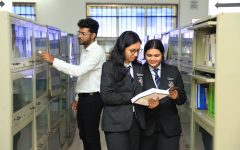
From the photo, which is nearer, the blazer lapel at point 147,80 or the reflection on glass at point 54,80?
the blazer lapel at point 147,80

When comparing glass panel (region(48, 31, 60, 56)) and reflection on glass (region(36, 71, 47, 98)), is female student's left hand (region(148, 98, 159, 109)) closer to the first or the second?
reflection on glass (region(36, 71, 47, 98))

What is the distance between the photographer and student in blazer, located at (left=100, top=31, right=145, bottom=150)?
2.28 m

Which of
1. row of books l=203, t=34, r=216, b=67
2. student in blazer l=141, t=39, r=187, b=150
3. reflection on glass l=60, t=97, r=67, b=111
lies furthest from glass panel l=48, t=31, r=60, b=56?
row of books l=203, t=34, r=216, b=67

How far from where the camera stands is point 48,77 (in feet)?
10.2

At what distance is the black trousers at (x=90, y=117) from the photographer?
121 inches

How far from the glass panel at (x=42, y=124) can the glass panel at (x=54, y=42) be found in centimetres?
80

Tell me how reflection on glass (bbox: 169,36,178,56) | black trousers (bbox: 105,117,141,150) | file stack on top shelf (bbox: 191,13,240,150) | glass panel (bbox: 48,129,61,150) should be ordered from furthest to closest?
reflection on glass (bbox: 169,36,178,56) < glass panel (bbox: 48,129,61,150) < black trousers (bbox: 105,117,141,150) < file stack on top shelf (bbox: 191,13,240,150)

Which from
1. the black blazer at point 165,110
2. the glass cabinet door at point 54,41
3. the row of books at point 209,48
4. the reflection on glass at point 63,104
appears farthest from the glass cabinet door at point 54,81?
the row of books at point 209,48

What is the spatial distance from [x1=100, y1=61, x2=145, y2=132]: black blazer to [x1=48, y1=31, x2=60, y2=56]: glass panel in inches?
51.6

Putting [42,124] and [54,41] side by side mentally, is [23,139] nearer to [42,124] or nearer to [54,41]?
[42,124]

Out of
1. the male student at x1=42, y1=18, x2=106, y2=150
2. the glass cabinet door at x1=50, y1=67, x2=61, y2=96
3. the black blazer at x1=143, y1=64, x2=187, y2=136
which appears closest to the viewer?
the black blazer at x1=143, y1=64, x2=187, y2=136

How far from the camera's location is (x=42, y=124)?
2926 mm

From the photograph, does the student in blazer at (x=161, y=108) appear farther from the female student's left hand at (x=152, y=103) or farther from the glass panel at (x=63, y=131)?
the glass panel at (x=63, y=131)

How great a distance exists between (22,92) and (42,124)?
0.68 m
